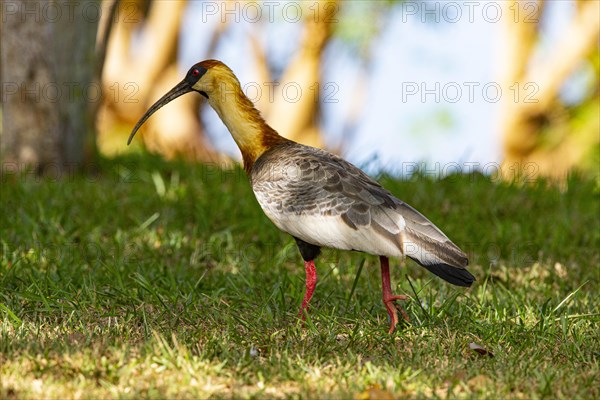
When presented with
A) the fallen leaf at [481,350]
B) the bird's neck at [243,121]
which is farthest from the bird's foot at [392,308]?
the bird's neck at [243,121]

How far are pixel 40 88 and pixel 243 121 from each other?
4.17 m

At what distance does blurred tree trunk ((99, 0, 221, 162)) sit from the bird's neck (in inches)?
422

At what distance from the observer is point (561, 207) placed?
8.64 metres

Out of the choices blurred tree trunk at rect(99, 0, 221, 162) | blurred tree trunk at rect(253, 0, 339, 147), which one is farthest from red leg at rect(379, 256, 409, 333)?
blurred tree trunk at rect(99, 0, 221, 162)

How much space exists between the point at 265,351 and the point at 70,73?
5.93 metres

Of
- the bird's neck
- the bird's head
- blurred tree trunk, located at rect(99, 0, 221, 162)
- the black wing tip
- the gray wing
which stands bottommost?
blurred tree trunk, located at rect(99, 0, 221, 162)

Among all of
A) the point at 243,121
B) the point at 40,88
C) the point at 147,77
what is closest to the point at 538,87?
the point at 147,77

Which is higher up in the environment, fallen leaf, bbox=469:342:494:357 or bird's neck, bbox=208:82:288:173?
bird's neck, bbox=208:82:288:173

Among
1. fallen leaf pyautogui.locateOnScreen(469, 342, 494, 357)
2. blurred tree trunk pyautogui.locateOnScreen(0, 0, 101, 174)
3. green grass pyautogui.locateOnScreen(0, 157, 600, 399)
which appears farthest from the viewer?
blurred tree trunk pyautogui.locateOnScreen(0, 0, 101, 174)

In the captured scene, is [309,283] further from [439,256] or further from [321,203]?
[439,256]

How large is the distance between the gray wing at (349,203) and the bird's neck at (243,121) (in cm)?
15

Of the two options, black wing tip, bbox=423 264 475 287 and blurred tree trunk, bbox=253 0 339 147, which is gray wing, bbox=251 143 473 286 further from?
blurred tree trunk, bbox=253 0 339 147

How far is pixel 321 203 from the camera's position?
5234 millimetres

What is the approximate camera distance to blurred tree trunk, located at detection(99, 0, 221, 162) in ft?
55.4
